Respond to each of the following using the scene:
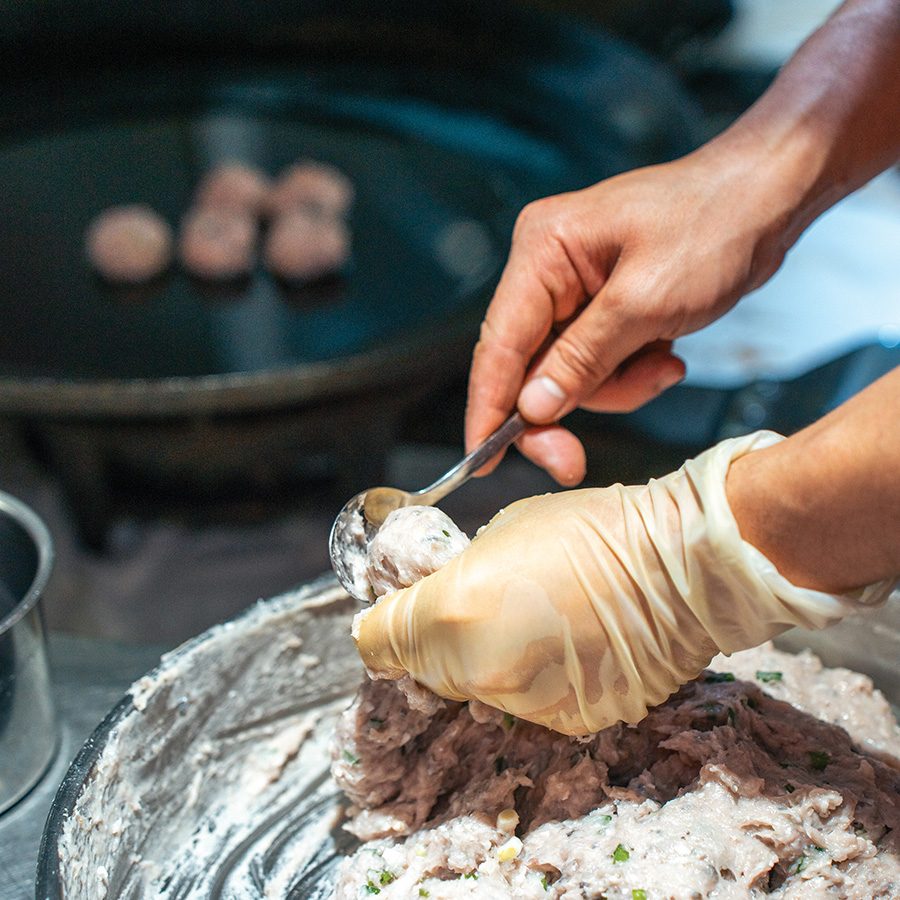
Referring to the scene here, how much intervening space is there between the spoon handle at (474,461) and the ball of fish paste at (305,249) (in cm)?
108

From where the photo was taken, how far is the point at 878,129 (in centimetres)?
144

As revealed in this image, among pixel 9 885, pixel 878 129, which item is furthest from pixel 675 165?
pixel 9 885

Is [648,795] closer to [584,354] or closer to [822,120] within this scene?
[584,354]

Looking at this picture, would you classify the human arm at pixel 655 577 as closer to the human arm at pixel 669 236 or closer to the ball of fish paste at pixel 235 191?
the human arm at pixel 669 236

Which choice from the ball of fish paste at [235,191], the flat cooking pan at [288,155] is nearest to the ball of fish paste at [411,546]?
the flat cooking pan at [288,155]

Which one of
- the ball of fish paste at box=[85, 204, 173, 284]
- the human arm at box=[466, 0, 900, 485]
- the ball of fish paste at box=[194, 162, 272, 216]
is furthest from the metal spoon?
the ball of fish paste at box=[194, 162, 272, 216]

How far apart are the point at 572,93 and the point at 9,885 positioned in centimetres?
227

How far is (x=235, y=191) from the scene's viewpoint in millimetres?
2539

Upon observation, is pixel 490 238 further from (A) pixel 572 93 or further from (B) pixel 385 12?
(B) pixel 385 12

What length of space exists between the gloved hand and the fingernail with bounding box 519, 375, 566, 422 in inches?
15.9

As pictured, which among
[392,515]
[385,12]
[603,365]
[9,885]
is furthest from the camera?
[385,12]

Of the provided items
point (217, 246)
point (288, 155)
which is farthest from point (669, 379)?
point (288, 155)

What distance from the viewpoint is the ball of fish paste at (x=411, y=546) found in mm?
1040

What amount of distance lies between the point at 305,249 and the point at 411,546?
146 cm
